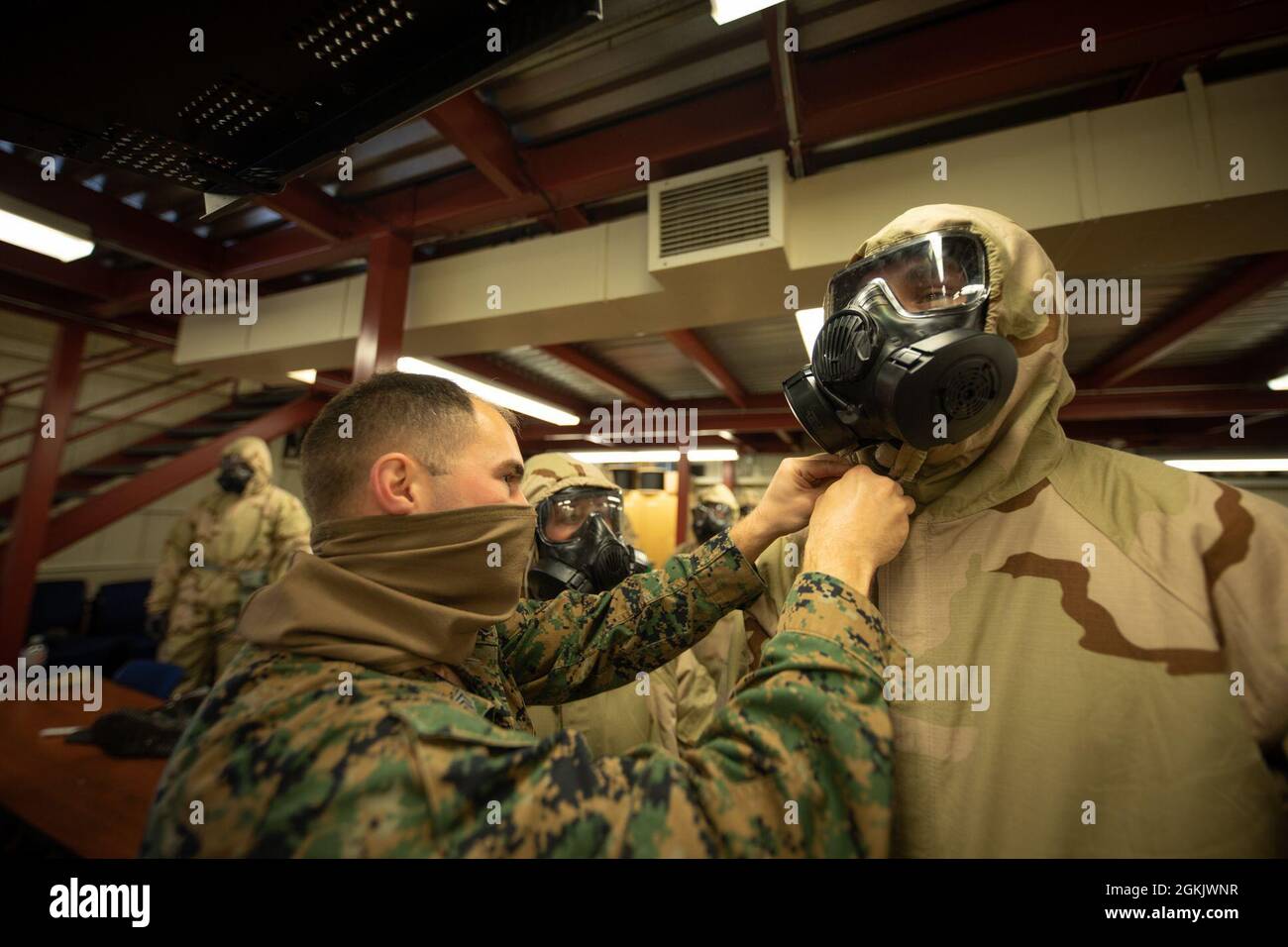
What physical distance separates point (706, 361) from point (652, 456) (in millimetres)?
4630

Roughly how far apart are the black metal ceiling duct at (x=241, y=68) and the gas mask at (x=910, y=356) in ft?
2.34

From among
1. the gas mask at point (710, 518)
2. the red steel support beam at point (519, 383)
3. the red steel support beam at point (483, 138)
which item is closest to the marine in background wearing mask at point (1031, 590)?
the red steel support beam at point (483, 138)

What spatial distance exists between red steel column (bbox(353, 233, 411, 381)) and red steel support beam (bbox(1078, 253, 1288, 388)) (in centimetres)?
509

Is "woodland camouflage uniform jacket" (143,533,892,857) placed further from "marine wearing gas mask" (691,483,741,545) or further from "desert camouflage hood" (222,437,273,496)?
"marine wearing gas mask" (691,483,741,545)

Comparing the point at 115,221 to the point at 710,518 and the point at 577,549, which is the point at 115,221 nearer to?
the point at 577,549

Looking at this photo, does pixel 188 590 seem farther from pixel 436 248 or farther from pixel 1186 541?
pixel 1186 541

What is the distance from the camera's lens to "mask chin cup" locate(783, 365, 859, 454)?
1.06 metres

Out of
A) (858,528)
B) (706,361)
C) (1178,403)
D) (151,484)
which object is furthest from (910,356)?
(151,484)

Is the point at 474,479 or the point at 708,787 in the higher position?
the point at 474,479

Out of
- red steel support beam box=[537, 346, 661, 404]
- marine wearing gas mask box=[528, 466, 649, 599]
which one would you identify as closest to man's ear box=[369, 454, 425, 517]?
marine wearing gas mask box=[528, 466, 649, 599]

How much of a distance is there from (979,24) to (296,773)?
9.58ft

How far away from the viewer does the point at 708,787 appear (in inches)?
28.2

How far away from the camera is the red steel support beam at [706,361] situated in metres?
4.04
